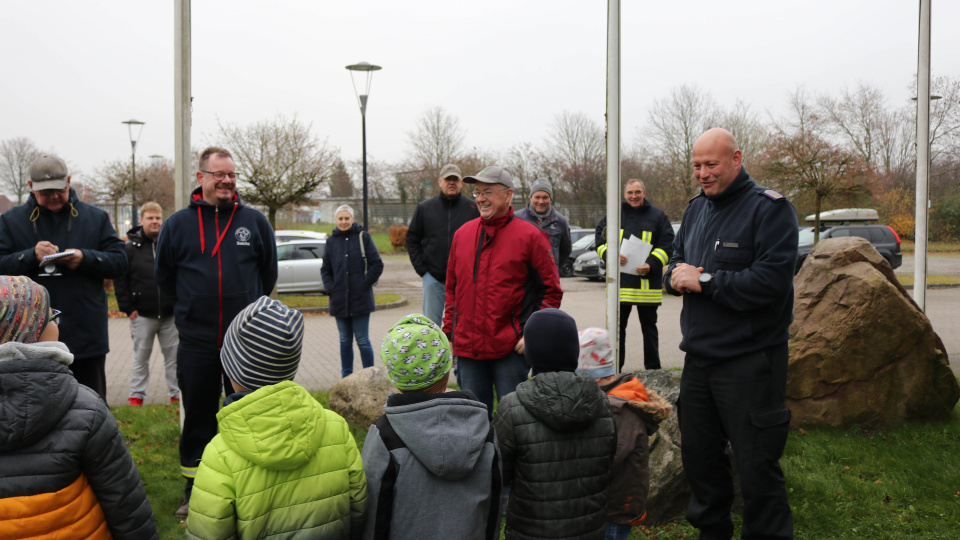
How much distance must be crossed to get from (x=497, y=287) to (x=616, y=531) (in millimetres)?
1584

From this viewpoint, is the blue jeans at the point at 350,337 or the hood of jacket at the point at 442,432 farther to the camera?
the blue jeans at the point at 350,337

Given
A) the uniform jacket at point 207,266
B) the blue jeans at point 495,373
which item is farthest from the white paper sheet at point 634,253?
the uniform jacket at point 207,266

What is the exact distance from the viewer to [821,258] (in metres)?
5.68

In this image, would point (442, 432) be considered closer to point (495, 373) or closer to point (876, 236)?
point (495, 373)

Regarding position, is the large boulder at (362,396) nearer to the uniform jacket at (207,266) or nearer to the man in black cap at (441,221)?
the man in black cap at (441,221)

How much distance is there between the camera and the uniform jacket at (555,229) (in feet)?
21.8

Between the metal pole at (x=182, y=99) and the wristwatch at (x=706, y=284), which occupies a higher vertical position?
the metal pole at (x=182, y=99)

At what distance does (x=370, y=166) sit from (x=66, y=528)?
53.9 m

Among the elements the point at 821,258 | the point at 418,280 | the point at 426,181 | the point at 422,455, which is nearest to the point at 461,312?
the point at 422,455

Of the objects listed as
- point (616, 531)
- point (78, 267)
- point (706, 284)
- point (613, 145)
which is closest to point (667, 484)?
point (616, 531)

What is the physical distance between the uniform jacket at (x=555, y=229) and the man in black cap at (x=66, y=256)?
3.59 metres

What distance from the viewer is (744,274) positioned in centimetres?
311

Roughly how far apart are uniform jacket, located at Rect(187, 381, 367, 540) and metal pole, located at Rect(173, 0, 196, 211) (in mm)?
3427

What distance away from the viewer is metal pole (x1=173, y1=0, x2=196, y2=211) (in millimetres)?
5059
